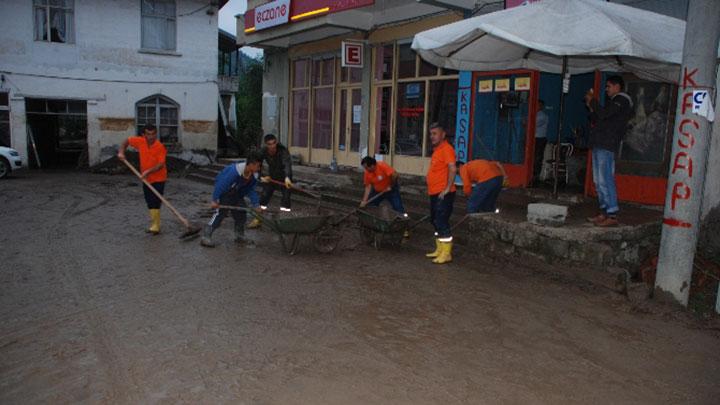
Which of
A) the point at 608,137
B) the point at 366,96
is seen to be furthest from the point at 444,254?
the point at 366,96

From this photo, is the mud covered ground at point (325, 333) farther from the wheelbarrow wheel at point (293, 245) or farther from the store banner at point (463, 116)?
the store banner at point (463, 116)

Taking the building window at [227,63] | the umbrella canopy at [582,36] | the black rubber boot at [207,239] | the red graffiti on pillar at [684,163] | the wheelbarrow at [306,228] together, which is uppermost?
the building window at [227,63]

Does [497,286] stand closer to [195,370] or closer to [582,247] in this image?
[582,247]

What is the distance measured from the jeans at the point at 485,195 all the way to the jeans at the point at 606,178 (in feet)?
4.26

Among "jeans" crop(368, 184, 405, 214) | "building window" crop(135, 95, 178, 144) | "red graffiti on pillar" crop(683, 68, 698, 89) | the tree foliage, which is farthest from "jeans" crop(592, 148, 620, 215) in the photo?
the tree foliage

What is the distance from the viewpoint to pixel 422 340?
457 centimetres

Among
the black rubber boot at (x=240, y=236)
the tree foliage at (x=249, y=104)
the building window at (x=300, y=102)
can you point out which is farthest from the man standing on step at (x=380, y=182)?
the tree foliage at (x=249, y=104)

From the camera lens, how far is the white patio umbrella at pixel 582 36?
20.2 feet

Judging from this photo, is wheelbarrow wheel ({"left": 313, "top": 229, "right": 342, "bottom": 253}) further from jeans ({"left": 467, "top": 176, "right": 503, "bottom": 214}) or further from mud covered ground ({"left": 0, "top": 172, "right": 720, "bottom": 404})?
jeans ({"left": 467, "top": 176, "right": 503, "bottom": 214})

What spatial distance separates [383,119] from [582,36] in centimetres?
776

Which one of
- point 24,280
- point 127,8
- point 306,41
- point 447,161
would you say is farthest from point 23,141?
point 447,161

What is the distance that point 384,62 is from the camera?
13641 mm

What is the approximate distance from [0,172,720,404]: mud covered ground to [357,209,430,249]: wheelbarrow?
389mm

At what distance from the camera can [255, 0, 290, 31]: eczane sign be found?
1422 cm
